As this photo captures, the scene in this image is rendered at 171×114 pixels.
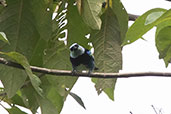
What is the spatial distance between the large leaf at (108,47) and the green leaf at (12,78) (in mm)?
246

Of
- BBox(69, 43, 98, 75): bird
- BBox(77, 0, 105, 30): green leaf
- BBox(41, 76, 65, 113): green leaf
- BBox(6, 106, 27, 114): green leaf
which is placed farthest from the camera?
BBox(69, 43, 98, 75): bird

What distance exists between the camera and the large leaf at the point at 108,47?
1216 mm

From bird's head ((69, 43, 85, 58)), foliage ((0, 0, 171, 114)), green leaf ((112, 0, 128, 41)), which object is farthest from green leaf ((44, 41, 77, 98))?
bird's head ((69, 43, 85, 58))

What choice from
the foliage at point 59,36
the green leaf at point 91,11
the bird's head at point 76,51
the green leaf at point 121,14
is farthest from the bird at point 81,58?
the green leaf at point 91,11

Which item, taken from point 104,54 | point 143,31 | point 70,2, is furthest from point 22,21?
point 143,31

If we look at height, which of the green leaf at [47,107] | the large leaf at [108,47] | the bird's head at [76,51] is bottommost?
the bird's head at [76,51]

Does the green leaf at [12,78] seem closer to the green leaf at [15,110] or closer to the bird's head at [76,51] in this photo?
the green leaf at [15,110]

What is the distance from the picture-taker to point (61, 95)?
1.36 metres

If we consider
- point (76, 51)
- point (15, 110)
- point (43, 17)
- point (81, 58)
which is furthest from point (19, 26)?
point (76, 51)

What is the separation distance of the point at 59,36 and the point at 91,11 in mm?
402

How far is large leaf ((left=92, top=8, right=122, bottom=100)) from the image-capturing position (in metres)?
1.22

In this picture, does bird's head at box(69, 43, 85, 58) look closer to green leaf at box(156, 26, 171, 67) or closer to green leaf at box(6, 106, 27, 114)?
green leaf at box(6, 106, 27, 114)

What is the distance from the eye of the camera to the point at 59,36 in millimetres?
1447

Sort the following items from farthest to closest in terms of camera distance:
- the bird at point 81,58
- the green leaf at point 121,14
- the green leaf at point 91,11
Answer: the bird at point 81,58, the green leaf at point 121,14, the green leaf at point 91,11
